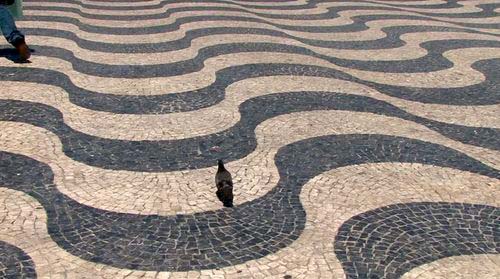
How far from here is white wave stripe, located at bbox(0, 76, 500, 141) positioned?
8805 mm

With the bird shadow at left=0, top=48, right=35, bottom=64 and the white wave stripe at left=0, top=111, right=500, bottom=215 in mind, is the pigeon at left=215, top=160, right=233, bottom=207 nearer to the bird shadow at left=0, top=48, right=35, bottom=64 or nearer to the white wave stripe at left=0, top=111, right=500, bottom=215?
the white wave stripe at left=0, top=111, right=500, bottom=215

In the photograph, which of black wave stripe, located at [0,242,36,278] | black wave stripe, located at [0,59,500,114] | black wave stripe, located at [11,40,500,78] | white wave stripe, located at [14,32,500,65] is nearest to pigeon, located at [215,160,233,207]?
black wave stripe, located at [0,242,36,278]

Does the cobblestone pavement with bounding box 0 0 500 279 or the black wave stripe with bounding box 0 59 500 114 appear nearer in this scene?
the cobblestone pavement with bounding box 0 0 500 279

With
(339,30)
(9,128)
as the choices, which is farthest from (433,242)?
(339,30)

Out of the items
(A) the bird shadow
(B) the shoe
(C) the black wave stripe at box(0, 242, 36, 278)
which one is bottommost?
(C) the black wave stripe at box(0, 242, 36, 278)

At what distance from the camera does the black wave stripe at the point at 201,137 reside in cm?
780

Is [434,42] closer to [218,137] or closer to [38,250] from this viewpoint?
[218,137]

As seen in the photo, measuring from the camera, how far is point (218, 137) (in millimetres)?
8633

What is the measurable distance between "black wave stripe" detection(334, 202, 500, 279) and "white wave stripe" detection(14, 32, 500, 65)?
24.3 feet

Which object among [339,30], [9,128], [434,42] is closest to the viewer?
[9,128]

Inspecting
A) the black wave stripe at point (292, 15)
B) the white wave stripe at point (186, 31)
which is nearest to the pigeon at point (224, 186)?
the white wave stripe at point (186, 31)

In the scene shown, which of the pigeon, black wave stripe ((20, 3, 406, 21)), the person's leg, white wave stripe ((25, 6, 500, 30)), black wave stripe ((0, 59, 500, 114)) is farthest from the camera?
black wave stripe ((20, 3, 406, 21))

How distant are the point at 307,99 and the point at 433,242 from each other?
485 cm

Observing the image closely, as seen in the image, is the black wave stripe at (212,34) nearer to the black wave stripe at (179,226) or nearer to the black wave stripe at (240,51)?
the black wave stripe at (240,51)
